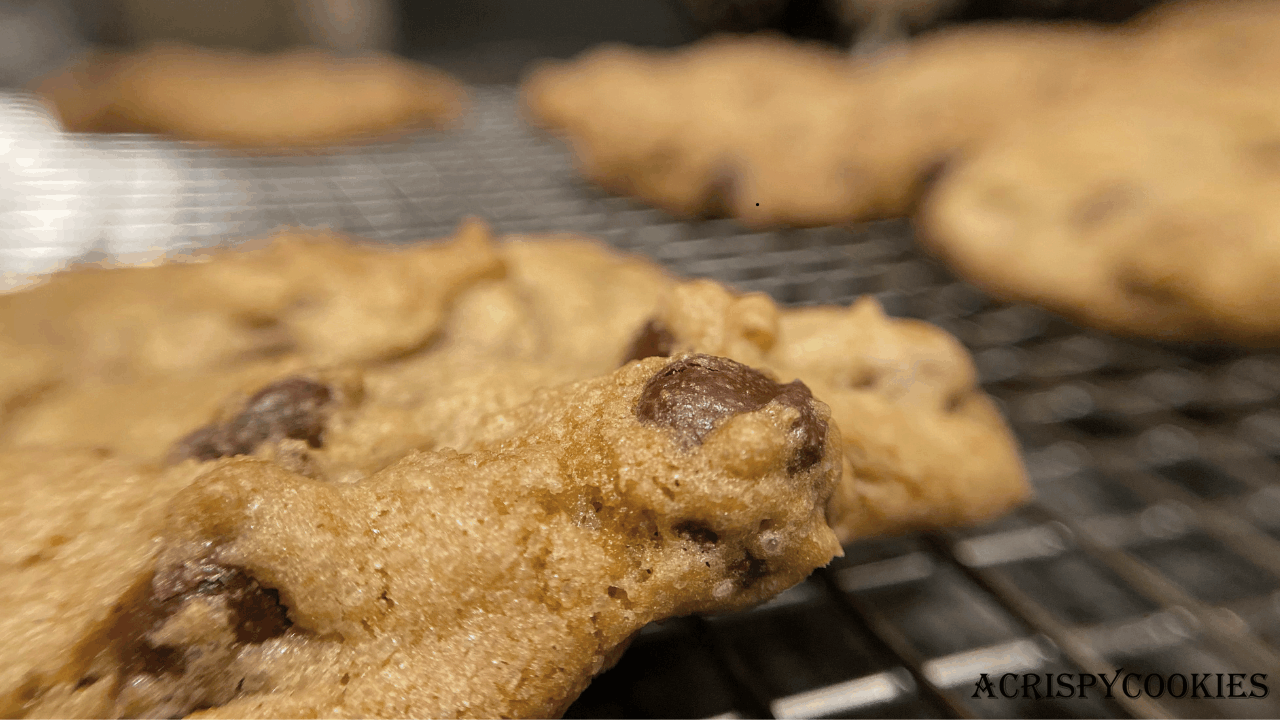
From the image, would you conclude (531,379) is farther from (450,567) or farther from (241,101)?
(241,101)

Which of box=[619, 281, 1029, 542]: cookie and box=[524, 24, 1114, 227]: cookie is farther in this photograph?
box=[524, 24, 1114, 227]: cookie

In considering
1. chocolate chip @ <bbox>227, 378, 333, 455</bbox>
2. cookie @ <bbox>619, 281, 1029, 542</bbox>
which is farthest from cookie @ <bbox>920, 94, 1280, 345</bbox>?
chocolate chip @ <bbox>227, 378, 333, 455</bbox>

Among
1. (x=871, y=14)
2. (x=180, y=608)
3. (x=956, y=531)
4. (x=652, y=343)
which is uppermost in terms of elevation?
(x=871, y=14)

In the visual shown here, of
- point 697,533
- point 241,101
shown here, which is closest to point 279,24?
point 241,101

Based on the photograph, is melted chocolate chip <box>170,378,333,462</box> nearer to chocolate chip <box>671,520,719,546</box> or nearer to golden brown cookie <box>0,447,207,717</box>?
golden brown cookie <box>0,447,207,717</box>

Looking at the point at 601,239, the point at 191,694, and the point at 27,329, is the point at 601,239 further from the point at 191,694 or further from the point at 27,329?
the point at 191,694

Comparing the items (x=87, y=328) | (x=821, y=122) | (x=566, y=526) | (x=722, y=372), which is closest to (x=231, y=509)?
(x=566, y=526)
